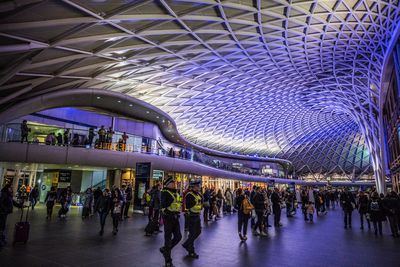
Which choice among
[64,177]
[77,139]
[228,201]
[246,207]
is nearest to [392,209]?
[246,207]

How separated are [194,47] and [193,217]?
595 inches

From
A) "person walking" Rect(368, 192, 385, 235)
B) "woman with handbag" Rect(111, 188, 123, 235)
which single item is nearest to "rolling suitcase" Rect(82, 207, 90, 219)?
"woman with handbag" Rect(111, 188, 123, 235)

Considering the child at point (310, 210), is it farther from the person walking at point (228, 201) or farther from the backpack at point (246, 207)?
the backpack at point (246, 207)

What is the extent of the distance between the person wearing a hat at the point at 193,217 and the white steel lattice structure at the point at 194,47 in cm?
807

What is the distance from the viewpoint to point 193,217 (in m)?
7.16

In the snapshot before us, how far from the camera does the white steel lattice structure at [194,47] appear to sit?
1222 cm

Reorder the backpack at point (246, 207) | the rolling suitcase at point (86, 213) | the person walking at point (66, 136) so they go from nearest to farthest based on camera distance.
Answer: the backpack at point (246, 207) < the rolling suitcase at point (86, 213) < the person walking at point (66, 136)

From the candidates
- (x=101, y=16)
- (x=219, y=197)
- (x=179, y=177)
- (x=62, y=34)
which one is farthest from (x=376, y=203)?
(x=179, y=177)

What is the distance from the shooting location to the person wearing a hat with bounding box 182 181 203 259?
6844 millimetres

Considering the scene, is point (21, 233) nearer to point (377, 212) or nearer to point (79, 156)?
point (79, 156)

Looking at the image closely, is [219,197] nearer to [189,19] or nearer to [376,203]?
[376,203]

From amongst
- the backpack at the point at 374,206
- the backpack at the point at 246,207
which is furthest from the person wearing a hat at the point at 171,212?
the backpack at the point at 374,206

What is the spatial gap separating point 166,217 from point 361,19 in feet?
67.3

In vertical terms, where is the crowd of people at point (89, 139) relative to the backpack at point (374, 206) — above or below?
above
